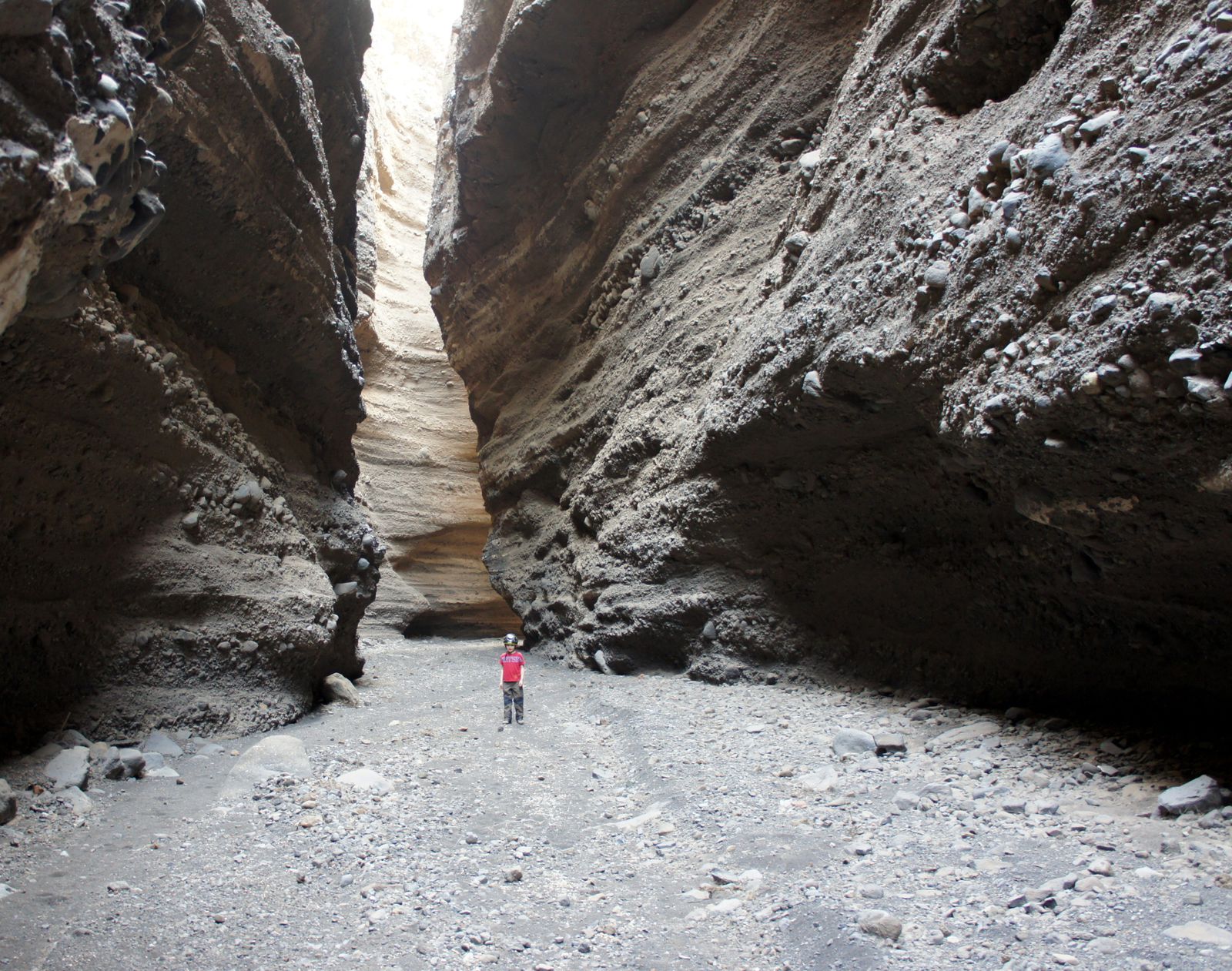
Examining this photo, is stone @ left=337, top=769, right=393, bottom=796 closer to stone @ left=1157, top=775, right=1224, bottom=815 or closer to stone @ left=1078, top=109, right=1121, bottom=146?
stone @ left=1157, top=775, right=1224, bottom=815

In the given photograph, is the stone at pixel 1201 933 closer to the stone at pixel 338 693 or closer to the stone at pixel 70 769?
the stone at pixel 70 769

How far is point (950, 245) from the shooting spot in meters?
3.46

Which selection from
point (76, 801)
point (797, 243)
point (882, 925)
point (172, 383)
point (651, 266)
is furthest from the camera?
point (651, 266)

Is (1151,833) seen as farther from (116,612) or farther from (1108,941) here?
(116,612)

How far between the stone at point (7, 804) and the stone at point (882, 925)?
110 inches

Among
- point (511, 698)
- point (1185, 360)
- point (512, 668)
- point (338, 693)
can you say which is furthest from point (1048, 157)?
point (338, 693)

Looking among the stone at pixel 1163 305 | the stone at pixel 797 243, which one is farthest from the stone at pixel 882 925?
the stone at pixel 797 243

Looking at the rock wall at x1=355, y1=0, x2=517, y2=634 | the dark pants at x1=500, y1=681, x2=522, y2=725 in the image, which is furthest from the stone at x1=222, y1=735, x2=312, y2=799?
the rock wall at x1=355, y1=0, x2=517, y2=634

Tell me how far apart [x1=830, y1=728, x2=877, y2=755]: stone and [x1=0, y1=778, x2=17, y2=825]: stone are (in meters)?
3.18

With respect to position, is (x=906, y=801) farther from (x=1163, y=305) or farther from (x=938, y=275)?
(x=938, y=275)

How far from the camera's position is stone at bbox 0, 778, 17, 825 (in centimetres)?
281

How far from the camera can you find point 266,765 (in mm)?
3727

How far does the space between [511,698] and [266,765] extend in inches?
56.0

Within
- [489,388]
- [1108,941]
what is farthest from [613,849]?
[489,388]
